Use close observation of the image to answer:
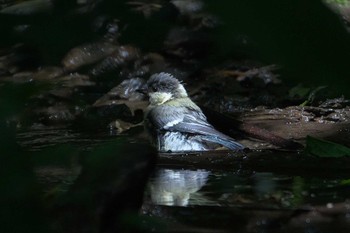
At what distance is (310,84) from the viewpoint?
815 mm

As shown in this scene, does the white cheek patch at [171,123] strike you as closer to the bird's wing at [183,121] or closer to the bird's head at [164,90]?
Result: the bird's wing at [183,121]

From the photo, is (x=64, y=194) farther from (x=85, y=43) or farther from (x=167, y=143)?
(x=167, y=143)

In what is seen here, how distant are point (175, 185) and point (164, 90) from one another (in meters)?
4.70

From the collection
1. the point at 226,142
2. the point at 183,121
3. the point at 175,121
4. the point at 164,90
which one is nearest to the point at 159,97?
the point at 164,90

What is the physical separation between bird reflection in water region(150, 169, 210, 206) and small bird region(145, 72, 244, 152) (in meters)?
1.58

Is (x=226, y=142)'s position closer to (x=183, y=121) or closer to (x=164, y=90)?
(x=183, y=121)

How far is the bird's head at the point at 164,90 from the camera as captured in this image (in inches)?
339

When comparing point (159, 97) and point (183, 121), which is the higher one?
point (183, 121)

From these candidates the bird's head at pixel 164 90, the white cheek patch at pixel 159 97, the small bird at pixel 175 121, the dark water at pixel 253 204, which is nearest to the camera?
the dark water at pixel 253 204

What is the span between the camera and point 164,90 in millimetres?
8844

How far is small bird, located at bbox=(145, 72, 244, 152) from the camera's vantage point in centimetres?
712

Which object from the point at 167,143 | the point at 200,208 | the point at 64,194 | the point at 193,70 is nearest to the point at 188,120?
the point at 167,143

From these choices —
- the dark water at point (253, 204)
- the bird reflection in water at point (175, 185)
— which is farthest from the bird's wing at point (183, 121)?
the dark water at point (253, 204)

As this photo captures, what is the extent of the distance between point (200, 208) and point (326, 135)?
11.1 feet
